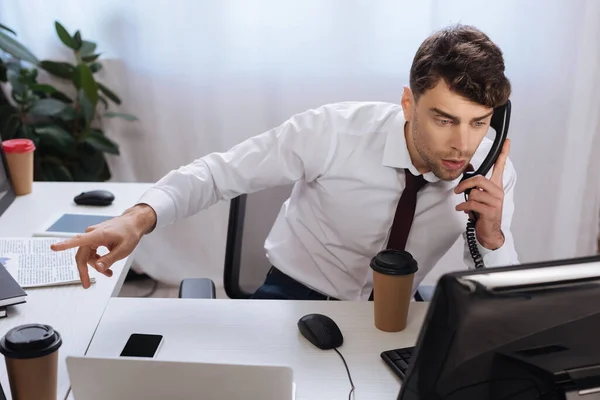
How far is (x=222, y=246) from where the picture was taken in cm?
276

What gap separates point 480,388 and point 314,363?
1.43 ft

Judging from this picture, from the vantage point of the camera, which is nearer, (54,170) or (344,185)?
(344,185)

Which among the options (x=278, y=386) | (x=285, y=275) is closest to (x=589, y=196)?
(x=285, y=275)

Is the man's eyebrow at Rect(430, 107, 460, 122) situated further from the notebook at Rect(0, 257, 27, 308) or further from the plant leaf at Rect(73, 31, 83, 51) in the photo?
the plant leaf at Rect(73, 31, 83, 51)

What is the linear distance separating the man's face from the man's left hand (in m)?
0.05

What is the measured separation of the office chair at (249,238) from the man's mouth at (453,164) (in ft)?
1.37

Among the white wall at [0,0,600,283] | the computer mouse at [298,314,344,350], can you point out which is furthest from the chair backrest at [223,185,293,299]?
the white wall at [0,0,600,283]

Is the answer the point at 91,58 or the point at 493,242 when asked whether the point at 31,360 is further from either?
the point at 91,58

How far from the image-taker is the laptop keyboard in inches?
42.8

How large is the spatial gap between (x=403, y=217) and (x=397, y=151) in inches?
6.0

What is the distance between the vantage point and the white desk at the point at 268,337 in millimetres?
1072

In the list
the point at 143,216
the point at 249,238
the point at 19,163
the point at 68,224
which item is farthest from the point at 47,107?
the point at 143,216

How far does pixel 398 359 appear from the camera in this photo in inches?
43.8

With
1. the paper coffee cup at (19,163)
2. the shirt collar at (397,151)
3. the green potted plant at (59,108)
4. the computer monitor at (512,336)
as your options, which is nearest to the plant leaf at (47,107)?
the green potted plant at (59,108)
